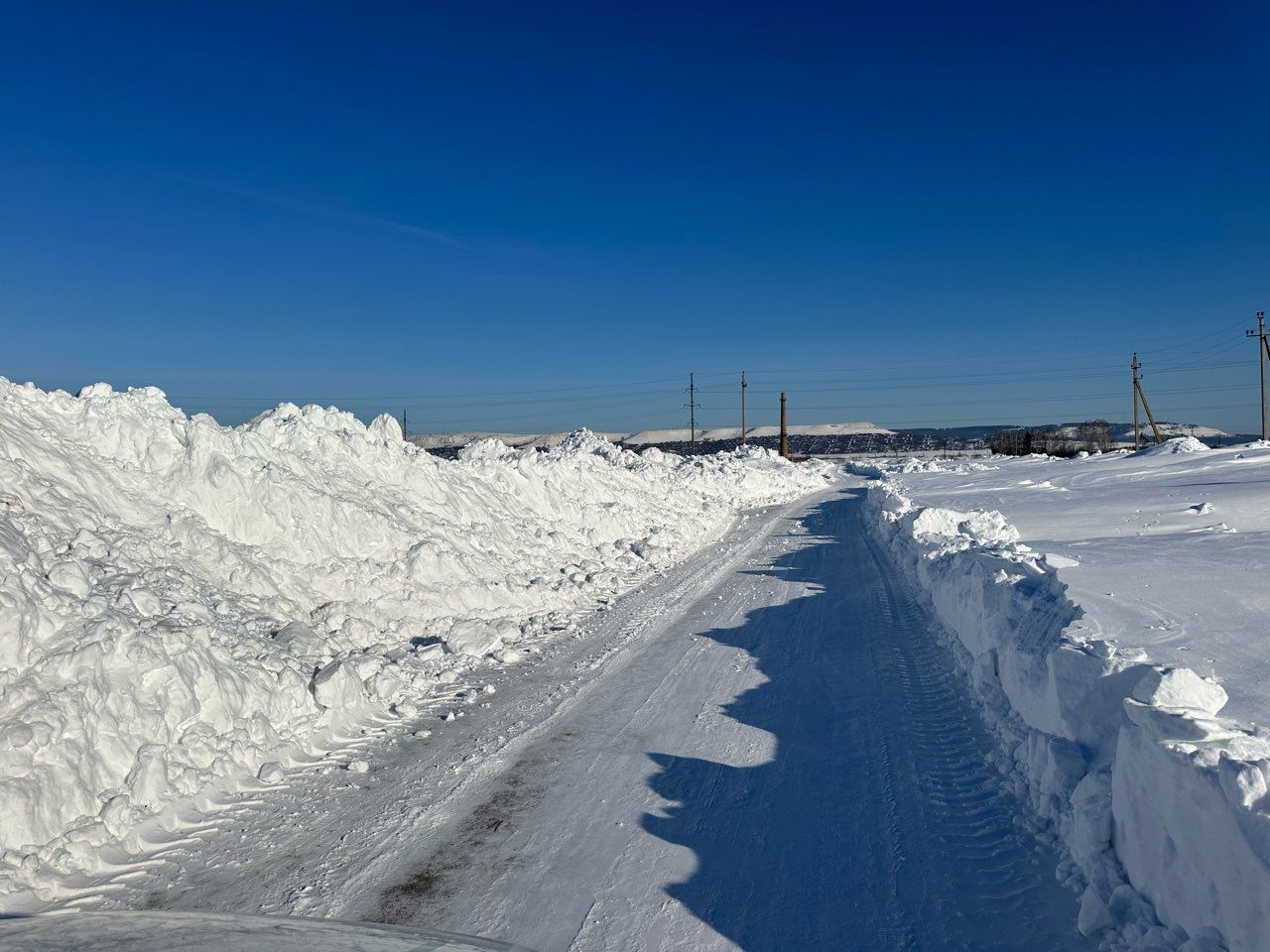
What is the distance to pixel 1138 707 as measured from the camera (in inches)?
155

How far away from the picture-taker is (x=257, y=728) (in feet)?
20.9

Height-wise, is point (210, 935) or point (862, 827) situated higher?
point (210, 935)

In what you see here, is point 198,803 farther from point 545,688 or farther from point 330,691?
point 545,688

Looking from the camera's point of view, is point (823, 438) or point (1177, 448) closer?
point (1177, 448)

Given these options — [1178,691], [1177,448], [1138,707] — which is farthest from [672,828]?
[1177,448]

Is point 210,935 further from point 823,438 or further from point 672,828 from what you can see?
point 823,438

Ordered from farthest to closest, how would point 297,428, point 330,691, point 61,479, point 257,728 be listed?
point 297,428 → point 61,479 → point 330,691 → point 257,728

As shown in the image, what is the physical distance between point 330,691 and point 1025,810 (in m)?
5.57

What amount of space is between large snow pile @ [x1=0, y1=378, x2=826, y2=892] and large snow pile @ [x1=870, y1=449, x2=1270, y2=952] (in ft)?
17.2

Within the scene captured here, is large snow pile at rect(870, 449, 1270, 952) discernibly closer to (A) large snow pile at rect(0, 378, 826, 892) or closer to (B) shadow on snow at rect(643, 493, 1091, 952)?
(B) shadow on snow at rect(643, 493, 1091, 952)

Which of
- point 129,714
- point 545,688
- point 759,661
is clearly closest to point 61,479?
point 129,714

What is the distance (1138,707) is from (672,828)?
278 centimetres

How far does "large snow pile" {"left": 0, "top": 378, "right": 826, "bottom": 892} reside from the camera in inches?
213

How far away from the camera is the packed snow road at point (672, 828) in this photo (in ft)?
13.6
